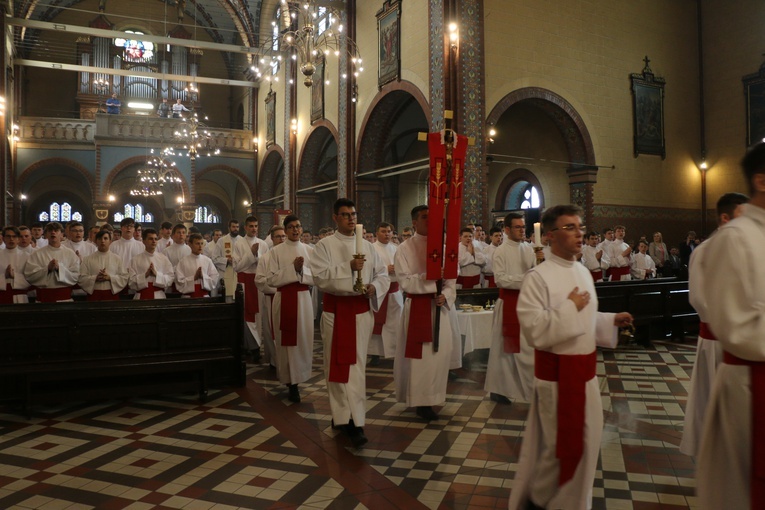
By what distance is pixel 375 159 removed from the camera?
52.0 ft

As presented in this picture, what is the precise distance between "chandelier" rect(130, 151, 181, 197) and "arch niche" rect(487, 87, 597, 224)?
37.5 feet

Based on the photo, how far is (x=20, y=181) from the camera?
75.6 ft

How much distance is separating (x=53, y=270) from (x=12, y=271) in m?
0.59

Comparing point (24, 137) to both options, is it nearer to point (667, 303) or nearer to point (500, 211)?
point (500, 211)

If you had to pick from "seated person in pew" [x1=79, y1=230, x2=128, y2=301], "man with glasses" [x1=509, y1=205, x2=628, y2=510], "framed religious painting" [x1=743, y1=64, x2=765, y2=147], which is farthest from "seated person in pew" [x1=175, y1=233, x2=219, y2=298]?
"framed religious painting" [x1=743, y1=64, x2=765, y2=147]

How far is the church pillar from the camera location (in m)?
14.3

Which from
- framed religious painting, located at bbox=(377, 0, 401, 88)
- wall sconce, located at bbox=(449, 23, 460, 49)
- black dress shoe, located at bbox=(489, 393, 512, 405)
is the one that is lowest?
black dress shoe, located at bbox=(489, 393, 512, 405)

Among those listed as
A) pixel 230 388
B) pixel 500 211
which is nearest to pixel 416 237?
pixel 230 388

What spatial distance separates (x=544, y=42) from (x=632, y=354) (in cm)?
804

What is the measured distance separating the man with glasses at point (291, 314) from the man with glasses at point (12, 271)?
3289 millimetres

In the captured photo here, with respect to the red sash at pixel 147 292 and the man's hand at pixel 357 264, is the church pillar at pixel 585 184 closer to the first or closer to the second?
the red sash at pixel 147 292

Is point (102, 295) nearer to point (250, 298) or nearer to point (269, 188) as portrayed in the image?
point (250, 298)

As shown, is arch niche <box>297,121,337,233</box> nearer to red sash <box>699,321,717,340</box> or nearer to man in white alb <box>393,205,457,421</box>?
man in white alb <box>393,205,457,421</box>

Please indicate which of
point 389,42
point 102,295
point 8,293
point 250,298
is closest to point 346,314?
point 250,298
